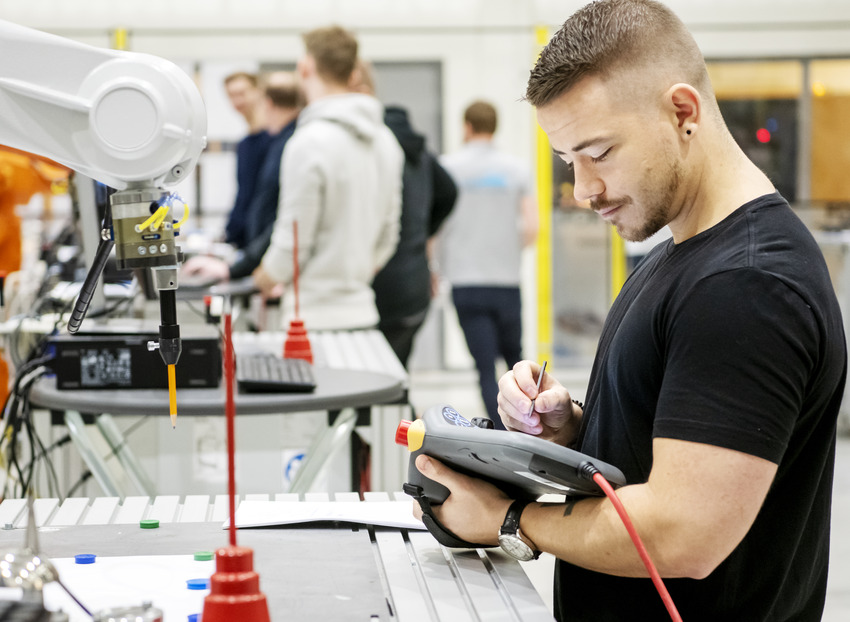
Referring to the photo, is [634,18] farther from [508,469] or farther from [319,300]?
[319,300]

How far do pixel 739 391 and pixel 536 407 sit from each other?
396mm

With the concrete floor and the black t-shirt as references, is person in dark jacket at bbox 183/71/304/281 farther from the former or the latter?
the black t-shirt

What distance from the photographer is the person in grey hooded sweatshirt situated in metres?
3.09

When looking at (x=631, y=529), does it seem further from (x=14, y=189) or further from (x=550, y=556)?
(x=550, y=556)

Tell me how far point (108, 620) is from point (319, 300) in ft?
8.02

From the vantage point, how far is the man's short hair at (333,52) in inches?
125

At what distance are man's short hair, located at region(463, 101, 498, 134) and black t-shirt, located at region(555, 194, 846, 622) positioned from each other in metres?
3.22

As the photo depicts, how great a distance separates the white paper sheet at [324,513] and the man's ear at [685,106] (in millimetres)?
590

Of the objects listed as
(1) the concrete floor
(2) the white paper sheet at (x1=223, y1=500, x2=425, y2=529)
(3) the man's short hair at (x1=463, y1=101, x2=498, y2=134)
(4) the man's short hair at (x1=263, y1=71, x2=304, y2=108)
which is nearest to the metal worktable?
(2) the white paper sheet at (x1=223, y1=500, x2=425, y2=529)

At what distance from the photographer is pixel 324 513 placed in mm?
1308

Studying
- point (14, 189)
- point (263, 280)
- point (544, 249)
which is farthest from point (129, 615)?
point (544, 249)

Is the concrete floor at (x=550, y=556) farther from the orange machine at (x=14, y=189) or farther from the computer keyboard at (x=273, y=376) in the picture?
the orange machine at (x=14, y=189)

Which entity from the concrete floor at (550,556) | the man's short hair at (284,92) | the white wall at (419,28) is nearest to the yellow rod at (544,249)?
the white wall at (419,28)

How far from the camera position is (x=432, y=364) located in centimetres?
646
